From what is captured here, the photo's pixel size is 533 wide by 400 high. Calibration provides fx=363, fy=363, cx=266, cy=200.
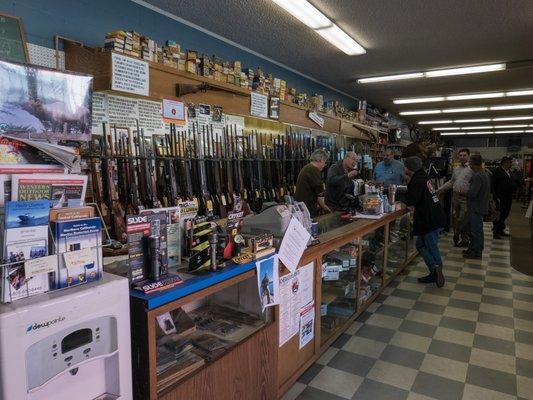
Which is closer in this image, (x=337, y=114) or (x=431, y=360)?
(x=431, y=360)

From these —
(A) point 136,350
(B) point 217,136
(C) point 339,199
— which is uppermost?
(B) point 217,136

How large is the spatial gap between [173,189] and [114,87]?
3.44ft

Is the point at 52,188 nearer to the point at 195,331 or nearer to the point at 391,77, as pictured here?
the point at 195,331

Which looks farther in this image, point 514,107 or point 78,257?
point 514,107

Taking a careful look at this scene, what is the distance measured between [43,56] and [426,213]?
153 inches

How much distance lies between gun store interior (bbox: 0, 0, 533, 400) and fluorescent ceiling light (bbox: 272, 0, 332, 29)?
0.02 metres

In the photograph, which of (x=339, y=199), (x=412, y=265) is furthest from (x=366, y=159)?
(x=339, y=199)

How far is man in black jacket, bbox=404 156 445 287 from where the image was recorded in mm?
4012

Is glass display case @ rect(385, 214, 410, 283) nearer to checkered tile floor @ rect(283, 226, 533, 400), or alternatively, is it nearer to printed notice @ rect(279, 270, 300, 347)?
checkered tile floor @ rect(283, 226, 533, 400)

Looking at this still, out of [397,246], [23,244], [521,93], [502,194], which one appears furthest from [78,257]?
[521,93]

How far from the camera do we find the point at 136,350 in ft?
4.17

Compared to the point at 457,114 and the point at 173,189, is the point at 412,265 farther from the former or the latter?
the point at 457,114

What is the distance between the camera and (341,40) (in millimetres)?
4387

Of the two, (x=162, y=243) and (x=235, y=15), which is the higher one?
(x=235, y=15)
